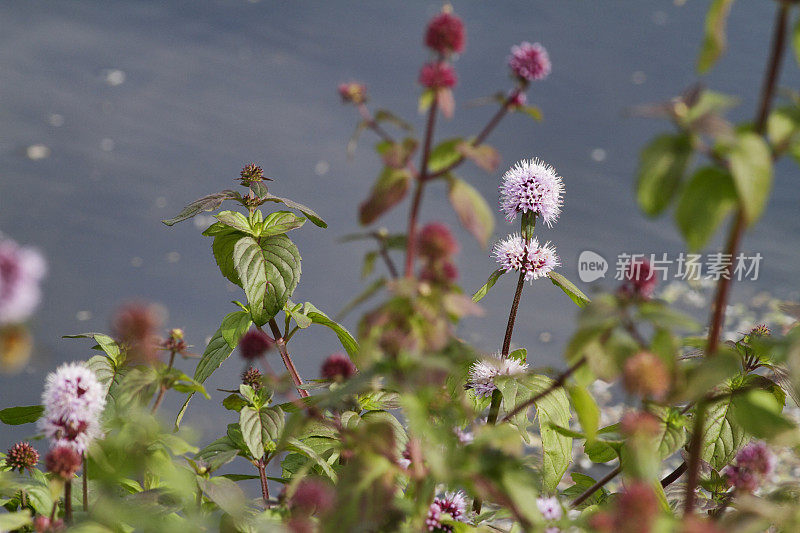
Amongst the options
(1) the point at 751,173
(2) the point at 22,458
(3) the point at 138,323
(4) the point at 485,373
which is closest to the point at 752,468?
(1) the point at 751,173

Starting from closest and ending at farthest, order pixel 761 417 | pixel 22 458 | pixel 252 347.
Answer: pixel 761 417, pixel 252 347, pixel 22 458

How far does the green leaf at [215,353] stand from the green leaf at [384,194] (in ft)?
2.45

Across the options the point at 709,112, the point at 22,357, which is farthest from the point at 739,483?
the point at 22,357

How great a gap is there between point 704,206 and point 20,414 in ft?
3.99

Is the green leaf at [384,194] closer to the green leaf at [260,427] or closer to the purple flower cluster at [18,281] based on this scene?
the purple flower cluster at [18,281]

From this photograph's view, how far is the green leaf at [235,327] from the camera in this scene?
1.35 metres

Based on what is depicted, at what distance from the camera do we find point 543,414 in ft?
3.96

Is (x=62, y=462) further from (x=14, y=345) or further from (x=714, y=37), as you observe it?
(x=714, y=37)

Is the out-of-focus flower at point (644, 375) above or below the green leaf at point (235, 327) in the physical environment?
below

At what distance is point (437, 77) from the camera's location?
2.29ft

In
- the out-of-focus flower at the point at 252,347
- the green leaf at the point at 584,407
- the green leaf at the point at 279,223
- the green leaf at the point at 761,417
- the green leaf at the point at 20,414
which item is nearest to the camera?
the green leaf at the point at 761,417

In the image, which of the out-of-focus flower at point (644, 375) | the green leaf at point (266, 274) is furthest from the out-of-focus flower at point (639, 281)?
the green leaf at point (266, 274)

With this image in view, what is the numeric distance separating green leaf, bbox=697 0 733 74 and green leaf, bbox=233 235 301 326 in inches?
33.5

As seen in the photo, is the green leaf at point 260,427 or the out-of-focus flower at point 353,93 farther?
the green leaf at point 260,427
